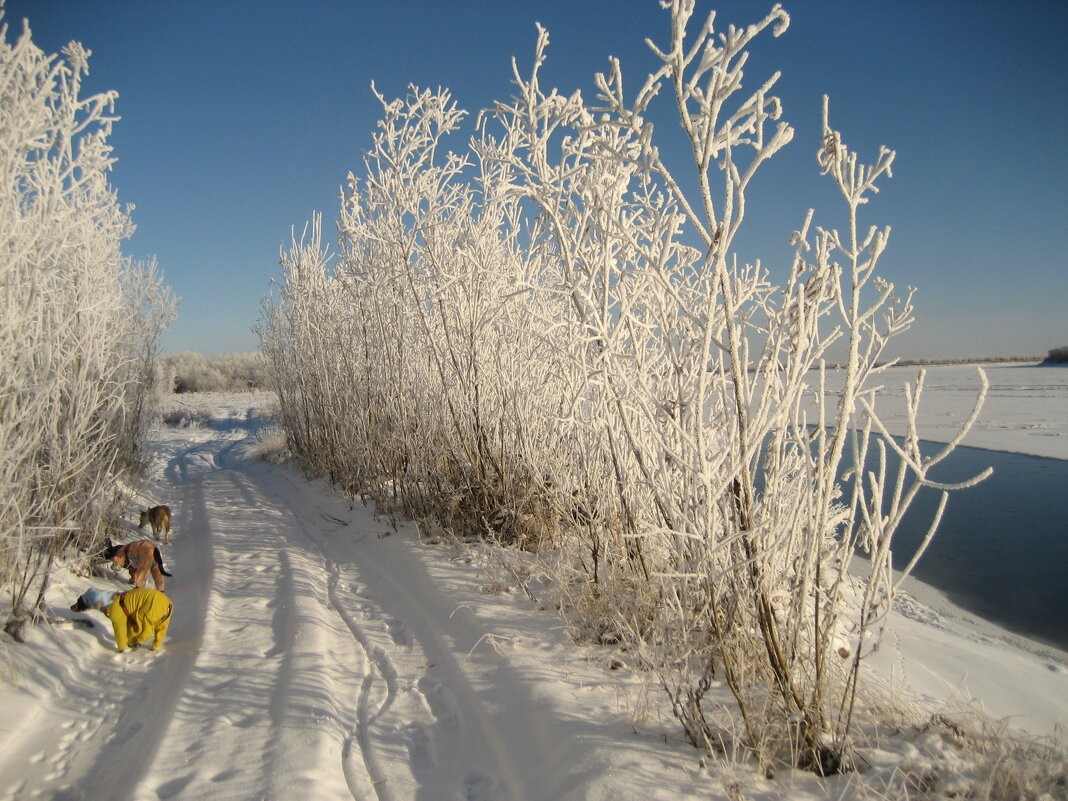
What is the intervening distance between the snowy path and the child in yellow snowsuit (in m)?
0.09

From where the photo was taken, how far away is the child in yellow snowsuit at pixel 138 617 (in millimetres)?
3318

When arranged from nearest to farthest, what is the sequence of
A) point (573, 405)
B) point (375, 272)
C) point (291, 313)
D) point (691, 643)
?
point (691, 643), point (573, 405), point (375, 272), point (291, 313)

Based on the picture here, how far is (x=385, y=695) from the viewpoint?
2824 millimetres

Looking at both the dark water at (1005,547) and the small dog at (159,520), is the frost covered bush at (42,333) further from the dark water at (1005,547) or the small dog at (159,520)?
the dark water at (1005,547)

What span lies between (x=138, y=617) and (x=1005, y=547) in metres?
7.66

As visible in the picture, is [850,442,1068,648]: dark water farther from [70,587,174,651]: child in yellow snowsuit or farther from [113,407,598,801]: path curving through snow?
[70,587,174,651]: child in yellow snowsuit

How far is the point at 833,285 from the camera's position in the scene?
1879 millimetres

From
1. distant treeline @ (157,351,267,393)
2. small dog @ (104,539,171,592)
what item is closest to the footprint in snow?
small dog @ (104,539,171,592)

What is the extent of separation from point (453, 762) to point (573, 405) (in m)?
1.70

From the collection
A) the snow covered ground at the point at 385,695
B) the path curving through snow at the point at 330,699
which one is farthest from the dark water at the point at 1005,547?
the path curving through snow at the point at 330,699

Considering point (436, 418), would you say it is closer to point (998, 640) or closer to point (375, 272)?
point (375, 272)

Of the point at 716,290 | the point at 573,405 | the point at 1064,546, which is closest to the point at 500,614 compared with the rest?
the point at 573,405

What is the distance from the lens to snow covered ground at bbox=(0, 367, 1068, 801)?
83.2 inches

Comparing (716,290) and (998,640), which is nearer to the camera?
(716,290)
